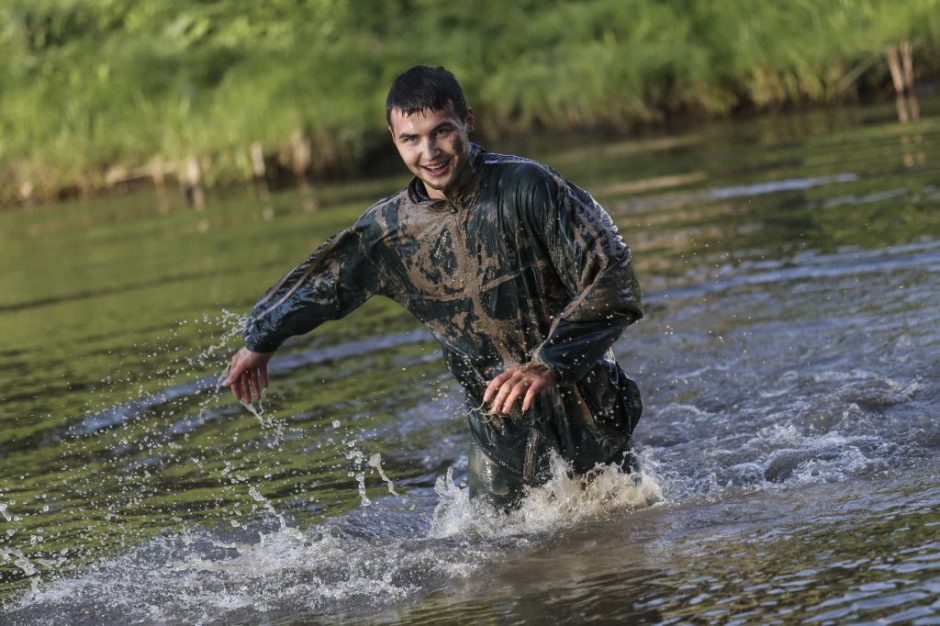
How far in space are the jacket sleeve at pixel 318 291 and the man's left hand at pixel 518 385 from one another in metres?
0.94

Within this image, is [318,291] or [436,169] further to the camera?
[318,291]

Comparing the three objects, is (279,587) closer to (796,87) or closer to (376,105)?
(796,87)

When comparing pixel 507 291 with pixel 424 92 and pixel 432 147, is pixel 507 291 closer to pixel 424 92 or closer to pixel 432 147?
pixel 432 147

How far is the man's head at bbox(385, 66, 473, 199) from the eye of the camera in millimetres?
5301

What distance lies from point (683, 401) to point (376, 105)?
692 inches

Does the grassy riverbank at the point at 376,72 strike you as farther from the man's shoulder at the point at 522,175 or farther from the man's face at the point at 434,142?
the man's face at the point at 434,142

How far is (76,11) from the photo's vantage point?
3378cm

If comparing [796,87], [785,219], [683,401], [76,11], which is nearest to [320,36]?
[76,11]

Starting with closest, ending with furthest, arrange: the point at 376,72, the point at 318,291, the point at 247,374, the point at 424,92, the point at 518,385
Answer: the point at 518,385 → the point at 424,92 → the point at 318,291 → the point at 247,374 → the point at 376,72

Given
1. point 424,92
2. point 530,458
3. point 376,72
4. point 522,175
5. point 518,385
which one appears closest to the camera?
point 518,385

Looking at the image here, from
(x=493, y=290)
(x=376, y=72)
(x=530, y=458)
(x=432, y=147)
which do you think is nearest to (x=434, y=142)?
(x=432, y=147)

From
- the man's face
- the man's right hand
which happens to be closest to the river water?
the man's right hand

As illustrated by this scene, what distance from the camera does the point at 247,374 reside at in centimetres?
609

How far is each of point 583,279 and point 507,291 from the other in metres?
0.38
